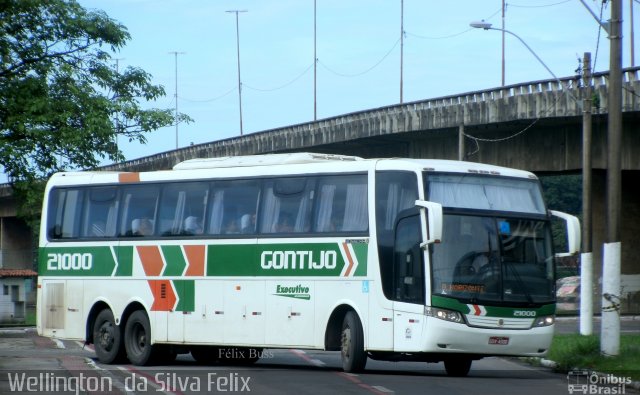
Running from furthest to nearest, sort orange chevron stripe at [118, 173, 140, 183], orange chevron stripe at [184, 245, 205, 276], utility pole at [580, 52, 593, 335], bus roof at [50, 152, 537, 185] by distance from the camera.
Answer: utility pole at [580, 52, 593, 335] → orange chevron stripe at [118, 173, 140, 183] → orange chevron stripe at [184, 245, 205, 276] → bus roof at [50, 152, 537, 185]

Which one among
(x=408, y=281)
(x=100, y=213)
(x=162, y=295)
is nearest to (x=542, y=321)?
(x=408, y=281)

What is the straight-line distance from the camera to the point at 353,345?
1964 cm

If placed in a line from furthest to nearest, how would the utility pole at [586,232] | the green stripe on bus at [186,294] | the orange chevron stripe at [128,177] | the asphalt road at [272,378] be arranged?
the utility pole at [586,232] → the orange chevron stripe at [128,177] → the green stripe on bus at [186,294] → the asphalt road at [272,378]

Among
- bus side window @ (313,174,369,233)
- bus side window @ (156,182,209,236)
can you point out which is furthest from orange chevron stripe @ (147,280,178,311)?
bus side window @ (313,174,369,233)

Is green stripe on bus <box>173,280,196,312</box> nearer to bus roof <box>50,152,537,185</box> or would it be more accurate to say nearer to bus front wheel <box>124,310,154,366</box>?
bus front wheel <box>124,310,154,366</box>

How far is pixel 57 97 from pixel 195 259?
1567cm

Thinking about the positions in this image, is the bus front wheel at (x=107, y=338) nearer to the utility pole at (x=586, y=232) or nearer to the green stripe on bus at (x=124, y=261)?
the green stripe on bus at (x=124, y=261)

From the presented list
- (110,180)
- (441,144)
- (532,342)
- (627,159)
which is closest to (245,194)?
(110,180)

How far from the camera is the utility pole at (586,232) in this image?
29484 mm

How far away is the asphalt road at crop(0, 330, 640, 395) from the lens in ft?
55.0

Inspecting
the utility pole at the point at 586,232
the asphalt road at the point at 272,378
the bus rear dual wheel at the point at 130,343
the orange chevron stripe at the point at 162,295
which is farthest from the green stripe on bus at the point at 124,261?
the utility pole at the point at 586,232

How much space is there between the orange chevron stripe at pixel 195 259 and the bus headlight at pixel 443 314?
5398 millimetres

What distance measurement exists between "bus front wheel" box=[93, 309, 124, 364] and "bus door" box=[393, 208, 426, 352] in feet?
22.7

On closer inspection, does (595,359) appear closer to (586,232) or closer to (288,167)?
(288,167)
